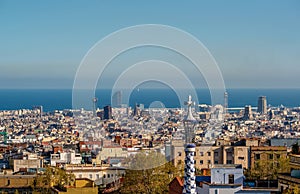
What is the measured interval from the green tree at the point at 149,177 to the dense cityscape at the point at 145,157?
0.02 meters

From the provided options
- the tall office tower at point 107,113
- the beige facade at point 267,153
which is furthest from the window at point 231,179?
the tall office tower at point 107,113

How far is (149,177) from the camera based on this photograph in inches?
672

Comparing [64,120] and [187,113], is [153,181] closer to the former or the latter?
[187,113]

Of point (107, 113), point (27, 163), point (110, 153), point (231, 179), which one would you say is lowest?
point (27, 163)

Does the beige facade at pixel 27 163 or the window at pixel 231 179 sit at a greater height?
the window at pixel 231 179

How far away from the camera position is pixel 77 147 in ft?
88.9

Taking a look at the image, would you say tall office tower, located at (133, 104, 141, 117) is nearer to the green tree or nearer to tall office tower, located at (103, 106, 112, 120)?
tall office tower, located at (103, 106, 112, 120)

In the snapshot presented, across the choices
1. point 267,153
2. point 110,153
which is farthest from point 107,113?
point 267,153

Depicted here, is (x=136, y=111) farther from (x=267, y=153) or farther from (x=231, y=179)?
(x=231, y=179)

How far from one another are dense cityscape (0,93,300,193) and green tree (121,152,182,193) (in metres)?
0.02

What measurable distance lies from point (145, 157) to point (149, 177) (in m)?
2.00

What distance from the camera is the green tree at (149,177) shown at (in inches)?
656

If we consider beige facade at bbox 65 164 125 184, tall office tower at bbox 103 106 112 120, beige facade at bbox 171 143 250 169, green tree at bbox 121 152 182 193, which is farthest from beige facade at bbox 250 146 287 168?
tall office tower at bbox 103 106 112 120

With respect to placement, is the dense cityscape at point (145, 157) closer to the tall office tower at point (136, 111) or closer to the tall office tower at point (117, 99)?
the tall office tower at point (136, 111)
